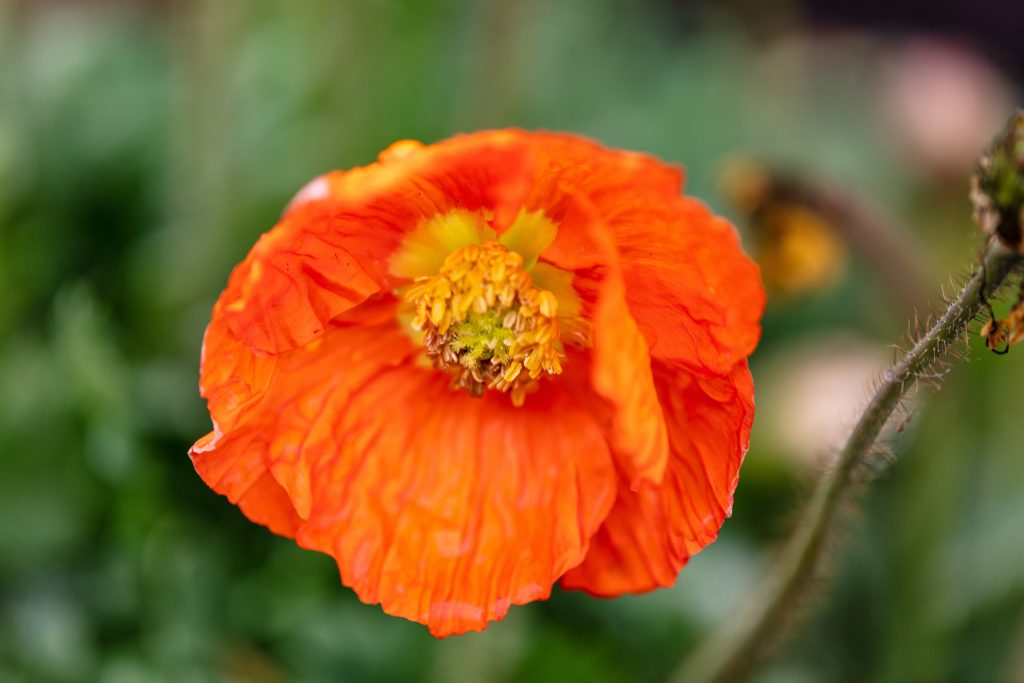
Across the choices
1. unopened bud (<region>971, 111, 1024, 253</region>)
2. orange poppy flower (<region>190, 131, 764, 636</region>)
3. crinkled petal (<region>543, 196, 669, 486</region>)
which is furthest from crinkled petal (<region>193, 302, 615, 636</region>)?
unopened bud (<region>971, 111, 1024, 253</region>)

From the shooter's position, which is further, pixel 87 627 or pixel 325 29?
pixel 325 29

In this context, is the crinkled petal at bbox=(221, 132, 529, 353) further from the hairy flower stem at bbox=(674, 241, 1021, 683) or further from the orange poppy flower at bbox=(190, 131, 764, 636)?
the hairy flower stem at bbox=(674, 241, 1021, 683)

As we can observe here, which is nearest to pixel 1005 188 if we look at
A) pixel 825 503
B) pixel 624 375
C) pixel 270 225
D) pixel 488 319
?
pixel 624 375

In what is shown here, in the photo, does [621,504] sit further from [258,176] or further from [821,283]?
[258,176]

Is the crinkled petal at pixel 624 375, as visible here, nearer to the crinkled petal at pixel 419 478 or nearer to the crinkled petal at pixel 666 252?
the crinkled petal at pixel 666 252

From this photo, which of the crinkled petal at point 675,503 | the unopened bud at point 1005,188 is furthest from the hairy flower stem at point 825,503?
the crinkled petal at point 675,503

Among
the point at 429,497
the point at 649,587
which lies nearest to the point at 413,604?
the point at 429,497
